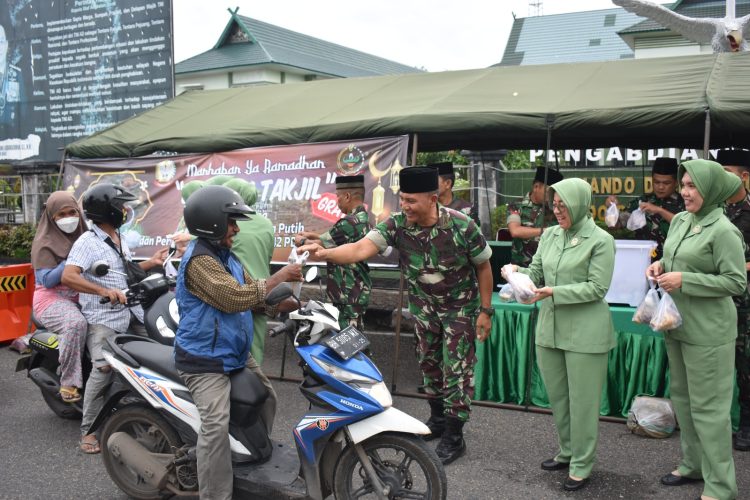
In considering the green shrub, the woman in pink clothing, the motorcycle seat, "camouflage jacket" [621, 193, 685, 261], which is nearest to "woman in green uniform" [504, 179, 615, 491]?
the motorcycle seat

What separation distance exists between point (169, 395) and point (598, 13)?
1469 inches

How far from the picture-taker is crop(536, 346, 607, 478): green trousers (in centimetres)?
399

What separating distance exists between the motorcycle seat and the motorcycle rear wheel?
0.27m

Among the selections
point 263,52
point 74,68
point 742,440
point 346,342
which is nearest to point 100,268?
point 346,342

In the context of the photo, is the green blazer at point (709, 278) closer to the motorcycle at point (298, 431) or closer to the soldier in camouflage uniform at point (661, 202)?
the motorcycle at point (298, 431)

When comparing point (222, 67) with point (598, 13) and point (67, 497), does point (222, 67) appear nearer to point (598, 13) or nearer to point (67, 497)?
point (598, 13)

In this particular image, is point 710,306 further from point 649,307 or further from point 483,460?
point 483,460

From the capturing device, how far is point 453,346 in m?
4.41

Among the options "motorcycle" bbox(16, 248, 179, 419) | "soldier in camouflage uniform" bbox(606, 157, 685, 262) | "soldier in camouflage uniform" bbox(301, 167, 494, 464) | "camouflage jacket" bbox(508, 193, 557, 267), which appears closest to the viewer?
"motorcycle" bbox(16, 248, 179, 419)

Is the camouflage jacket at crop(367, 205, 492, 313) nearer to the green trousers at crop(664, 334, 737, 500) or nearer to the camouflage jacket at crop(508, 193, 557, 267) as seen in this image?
the green trousers at crop(664, 334, 737, 500)

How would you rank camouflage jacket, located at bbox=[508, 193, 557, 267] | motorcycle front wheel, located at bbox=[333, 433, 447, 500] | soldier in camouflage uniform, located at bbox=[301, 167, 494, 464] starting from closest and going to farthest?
motorcycle front wheel, located at bbox=[333, 433, 447, 500] < soldier in camouflage uniform, located at bbox=[301, 167, 494, 464] < camouflage jacket, located at bbox=[508, 193, 557, 267]

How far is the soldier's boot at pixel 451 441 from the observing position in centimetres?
450

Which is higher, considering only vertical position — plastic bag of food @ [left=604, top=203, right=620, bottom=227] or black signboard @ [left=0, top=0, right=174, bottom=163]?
black signboard @ [left=0, top=0, right=174, bottom=163]

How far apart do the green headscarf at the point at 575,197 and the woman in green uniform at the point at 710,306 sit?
51 cm
